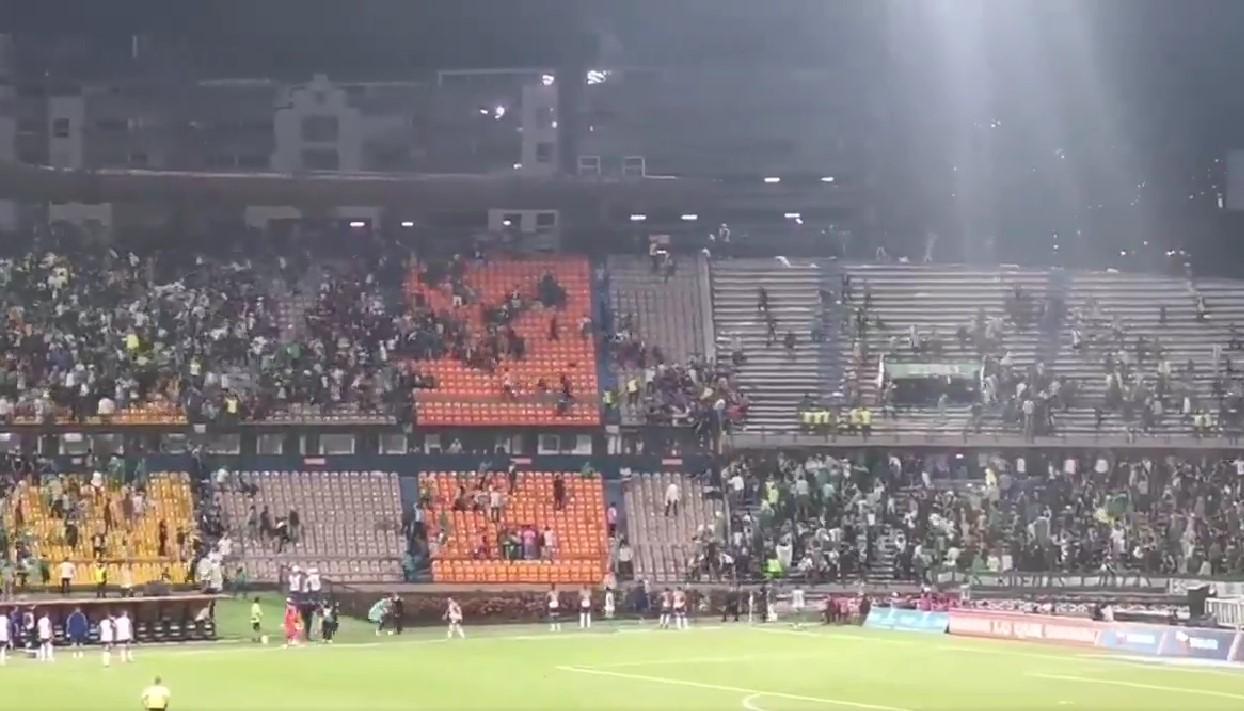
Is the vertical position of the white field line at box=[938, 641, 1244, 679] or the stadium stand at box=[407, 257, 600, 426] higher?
the stadium stand at box=[407, 257, 600, 426]

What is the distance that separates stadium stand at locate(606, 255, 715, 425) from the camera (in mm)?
68500

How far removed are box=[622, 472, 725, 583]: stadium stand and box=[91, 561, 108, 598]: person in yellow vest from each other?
17099 mm

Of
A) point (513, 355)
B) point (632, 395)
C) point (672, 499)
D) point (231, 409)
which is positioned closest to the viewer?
point (231, 409)

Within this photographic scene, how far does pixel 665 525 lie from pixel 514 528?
17.2 ft

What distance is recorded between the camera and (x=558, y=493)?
2458 inches

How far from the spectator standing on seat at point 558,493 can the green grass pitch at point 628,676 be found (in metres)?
10.4

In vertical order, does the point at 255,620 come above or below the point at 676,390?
below

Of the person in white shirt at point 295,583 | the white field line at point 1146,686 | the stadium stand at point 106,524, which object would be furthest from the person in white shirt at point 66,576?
the white field line at point 1146,686

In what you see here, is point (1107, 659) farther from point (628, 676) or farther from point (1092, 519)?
point (1092, 519)

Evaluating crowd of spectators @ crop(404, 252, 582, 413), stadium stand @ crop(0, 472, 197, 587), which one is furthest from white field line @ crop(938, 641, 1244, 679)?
stadium stand @ crop(0, 472, 197, 587)

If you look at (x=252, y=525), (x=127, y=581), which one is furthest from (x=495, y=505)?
(x=127, y=581)

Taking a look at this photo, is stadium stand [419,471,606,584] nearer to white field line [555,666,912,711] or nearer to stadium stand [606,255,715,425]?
stadium stand [606,255,715,425]

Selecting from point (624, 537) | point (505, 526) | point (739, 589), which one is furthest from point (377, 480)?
point (739, 589)

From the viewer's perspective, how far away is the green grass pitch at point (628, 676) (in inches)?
1318
